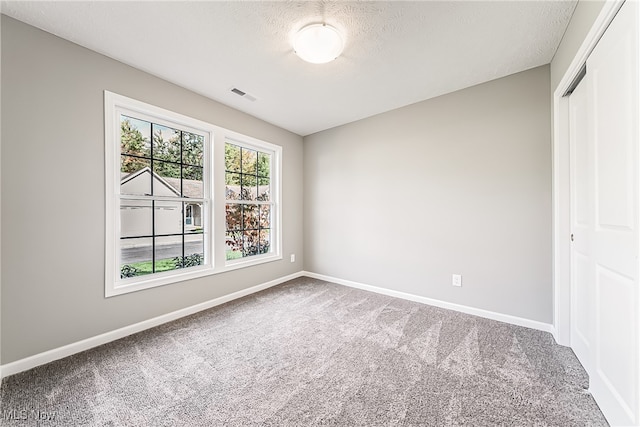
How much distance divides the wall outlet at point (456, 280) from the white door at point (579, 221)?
900 millimetres

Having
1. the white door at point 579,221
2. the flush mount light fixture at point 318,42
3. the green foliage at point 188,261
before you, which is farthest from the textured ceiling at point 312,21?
the green foliage at point 188,261

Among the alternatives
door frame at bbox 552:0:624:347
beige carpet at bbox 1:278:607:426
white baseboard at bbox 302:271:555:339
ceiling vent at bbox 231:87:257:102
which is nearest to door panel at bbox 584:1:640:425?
beige carpet at bbox 1:278:607:426

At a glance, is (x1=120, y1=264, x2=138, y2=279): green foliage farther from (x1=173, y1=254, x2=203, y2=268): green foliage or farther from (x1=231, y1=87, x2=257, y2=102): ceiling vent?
(x1=231, y1=87, x2=257, y2=102): ceiling vent

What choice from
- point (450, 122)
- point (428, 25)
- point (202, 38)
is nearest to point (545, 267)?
point (450, 122)

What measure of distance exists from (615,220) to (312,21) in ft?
7.16

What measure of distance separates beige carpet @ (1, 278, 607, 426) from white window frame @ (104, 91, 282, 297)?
52 centimetres

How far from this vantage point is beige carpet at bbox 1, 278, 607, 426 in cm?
135

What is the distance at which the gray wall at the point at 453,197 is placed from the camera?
2328 mm

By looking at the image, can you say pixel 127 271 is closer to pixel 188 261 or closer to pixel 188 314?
pixel 188 261

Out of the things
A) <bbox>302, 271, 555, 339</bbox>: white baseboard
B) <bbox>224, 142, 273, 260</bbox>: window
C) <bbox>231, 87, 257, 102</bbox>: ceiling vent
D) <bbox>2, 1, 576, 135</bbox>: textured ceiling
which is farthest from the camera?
<bbox>224, 142, 273, 260</bbox>: window

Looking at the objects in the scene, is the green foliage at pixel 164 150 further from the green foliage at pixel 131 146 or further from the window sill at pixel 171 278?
the window sill at pixel 171 278

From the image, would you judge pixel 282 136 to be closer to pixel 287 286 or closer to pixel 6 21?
pixel 287 286

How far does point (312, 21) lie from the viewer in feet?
5.72

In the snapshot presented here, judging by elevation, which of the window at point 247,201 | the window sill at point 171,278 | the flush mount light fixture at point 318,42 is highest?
the flush mount light fixture at point 318,42
